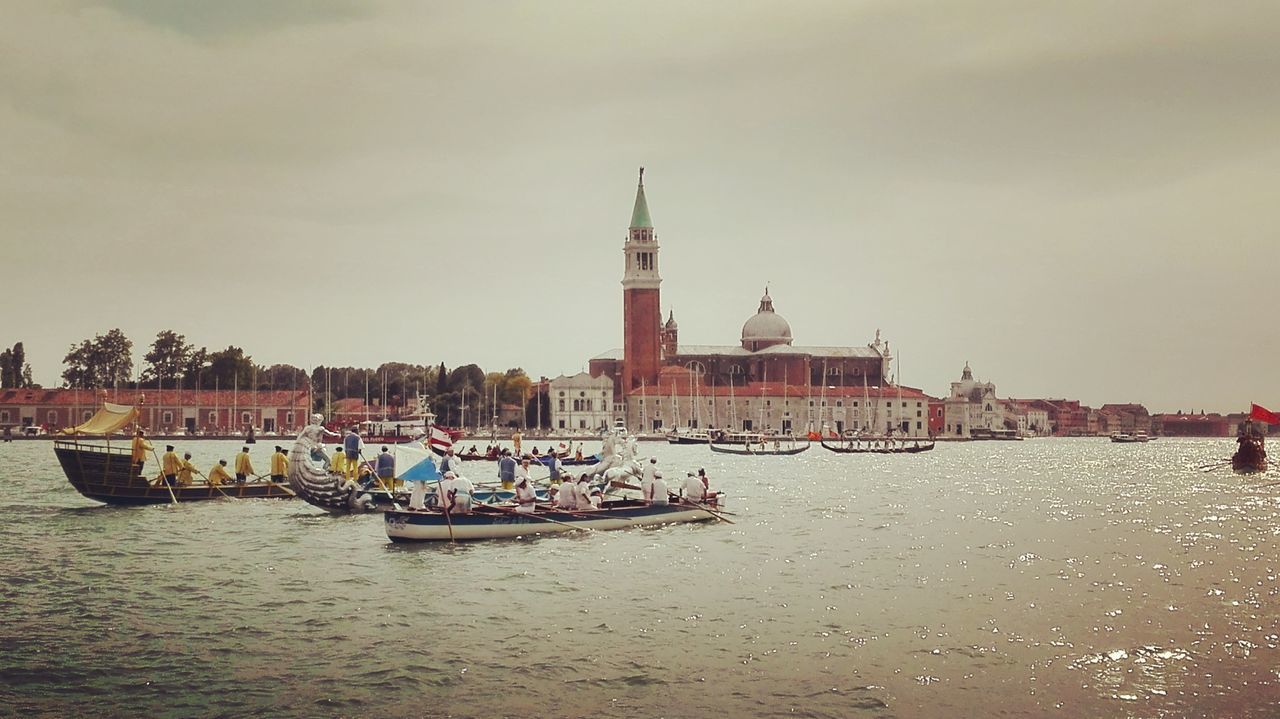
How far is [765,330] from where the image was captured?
497 ft

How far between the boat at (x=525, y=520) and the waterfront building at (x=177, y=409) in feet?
313

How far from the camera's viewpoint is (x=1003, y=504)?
41250 millimetres

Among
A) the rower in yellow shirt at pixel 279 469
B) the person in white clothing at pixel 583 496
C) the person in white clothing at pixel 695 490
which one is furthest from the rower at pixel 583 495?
the rower in yellow shirt at pixel 279 469

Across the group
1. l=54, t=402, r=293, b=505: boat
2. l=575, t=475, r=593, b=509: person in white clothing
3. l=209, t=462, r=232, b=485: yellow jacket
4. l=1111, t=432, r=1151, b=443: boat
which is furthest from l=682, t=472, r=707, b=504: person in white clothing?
l=1111, t=432, r=1151, b=443: boat

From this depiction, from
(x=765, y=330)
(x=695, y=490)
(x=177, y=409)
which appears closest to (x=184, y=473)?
(x=695, y=490)

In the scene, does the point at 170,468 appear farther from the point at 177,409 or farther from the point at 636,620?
the point at 177,409

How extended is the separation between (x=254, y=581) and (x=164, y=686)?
288 inches

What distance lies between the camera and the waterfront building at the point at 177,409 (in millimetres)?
115875

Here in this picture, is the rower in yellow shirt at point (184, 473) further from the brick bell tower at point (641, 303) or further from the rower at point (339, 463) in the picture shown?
the brick bell tower at point (641, 303)

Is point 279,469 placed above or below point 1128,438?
above

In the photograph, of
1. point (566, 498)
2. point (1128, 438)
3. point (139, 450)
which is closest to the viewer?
point (566, 498)

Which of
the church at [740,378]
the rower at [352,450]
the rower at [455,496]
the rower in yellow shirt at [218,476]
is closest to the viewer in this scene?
the rower at [455,496]

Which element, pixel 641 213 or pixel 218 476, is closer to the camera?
pixel 218 476

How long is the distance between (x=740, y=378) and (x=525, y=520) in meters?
121
